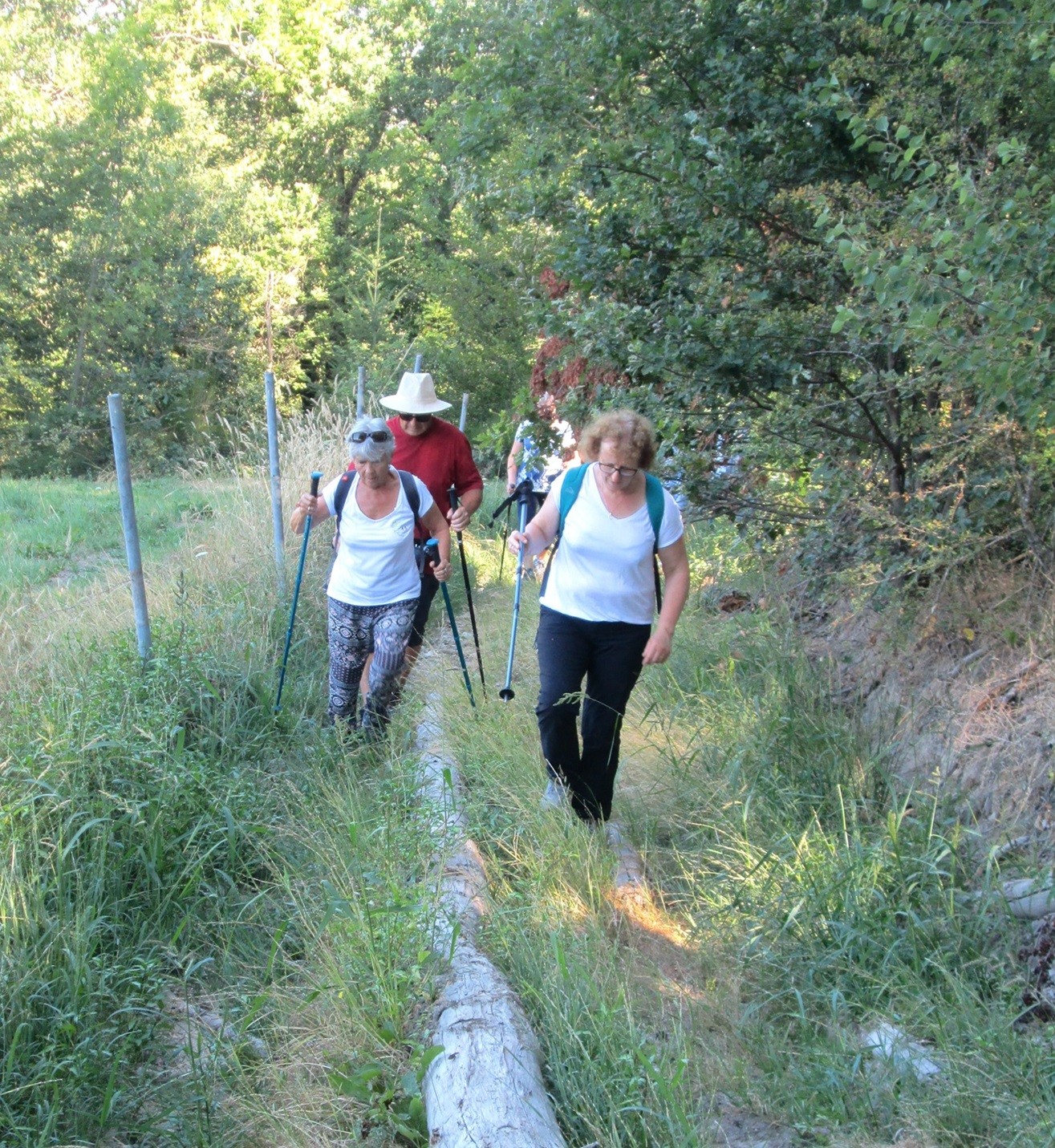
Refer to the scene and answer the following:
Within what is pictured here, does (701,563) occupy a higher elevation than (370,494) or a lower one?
lower

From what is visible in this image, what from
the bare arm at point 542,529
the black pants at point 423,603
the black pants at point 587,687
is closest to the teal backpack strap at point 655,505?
the black pants at point 587,687

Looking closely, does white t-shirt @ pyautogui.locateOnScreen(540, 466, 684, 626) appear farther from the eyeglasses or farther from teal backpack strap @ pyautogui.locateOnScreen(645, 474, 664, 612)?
the eyeglasses

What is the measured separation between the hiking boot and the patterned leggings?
136 centimetres

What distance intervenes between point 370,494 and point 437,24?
3879mm

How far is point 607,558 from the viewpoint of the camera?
4.86 meters

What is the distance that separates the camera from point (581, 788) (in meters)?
5.14

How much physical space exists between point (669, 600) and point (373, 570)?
1876 mm

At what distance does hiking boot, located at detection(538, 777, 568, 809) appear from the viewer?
5012 millimetres

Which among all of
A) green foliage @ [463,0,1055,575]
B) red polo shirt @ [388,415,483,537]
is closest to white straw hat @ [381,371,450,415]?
red polo shirt @ [388,415,483,537]

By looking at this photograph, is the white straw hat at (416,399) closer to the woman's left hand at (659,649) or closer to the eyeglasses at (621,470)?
the eyeglasses at (621,470)

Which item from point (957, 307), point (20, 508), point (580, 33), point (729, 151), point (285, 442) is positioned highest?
point (580, 33)

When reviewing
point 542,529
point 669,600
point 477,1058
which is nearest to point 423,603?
point 542,529

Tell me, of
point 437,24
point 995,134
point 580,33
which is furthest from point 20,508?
point 995,134

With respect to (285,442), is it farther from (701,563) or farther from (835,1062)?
(835,1062)
